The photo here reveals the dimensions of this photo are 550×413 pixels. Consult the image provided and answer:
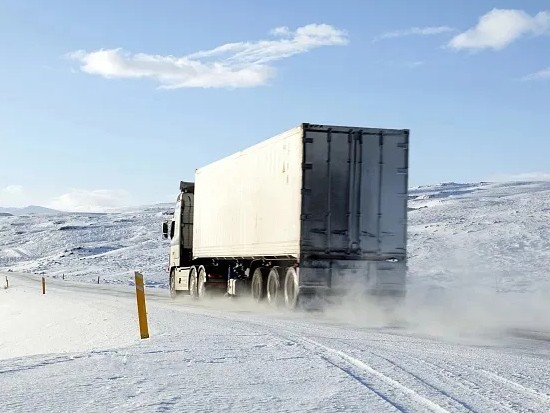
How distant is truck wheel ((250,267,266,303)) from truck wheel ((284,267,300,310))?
2065mm

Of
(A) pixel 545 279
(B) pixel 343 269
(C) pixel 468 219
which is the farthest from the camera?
(C) pixel 468 219

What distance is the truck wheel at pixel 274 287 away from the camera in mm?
19109

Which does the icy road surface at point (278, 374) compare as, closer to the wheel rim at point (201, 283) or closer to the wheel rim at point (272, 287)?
the wheel rim at point (272, 287)

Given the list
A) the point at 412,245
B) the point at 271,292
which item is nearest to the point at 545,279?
the point at 412,245

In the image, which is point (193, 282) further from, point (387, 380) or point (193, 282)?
point (387, 380)

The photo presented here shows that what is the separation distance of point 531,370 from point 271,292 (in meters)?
11.9

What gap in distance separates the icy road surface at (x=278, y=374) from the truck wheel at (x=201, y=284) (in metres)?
13.0

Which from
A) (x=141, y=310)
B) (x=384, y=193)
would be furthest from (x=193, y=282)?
(x=141, y=310)

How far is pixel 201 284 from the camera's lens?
25344 mm

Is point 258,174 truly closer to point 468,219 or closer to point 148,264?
point 148,264

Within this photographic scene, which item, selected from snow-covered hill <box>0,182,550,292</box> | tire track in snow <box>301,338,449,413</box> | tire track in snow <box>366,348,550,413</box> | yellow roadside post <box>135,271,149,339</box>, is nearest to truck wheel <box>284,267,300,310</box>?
yellow roadside post <box>135,271,149,339</box>

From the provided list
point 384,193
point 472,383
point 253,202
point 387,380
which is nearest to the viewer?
point 387,380

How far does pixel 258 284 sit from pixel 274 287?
1.28m

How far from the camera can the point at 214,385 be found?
6359 mm
